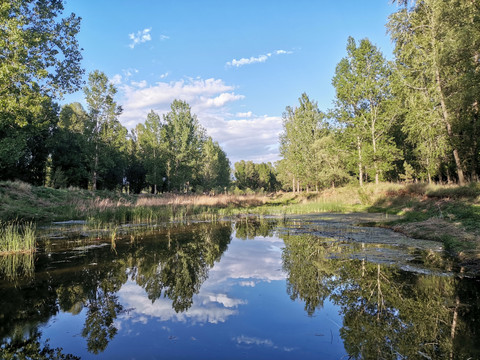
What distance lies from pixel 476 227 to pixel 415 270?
382 centimetres

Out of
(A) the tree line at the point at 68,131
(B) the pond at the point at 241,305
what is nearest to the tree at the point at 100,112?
(A) the tree line at the point at 68,131

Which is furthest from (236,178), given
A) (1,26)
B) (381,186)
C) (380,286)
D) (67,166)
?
(380,286)

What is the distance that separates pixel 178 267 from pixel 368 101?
25.3m

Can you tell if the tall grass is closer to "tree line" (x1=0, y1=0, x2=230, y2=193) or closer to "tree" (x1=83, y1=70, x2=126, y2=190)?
"tree line" (x1=0, y1=0, x2=230, y2=193)

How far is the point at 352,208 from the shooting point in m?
19.3

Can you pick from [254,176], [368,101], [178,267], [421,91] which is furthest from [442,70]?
[254,176]

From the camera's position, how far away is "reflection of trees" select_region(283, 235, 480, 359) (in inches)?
106

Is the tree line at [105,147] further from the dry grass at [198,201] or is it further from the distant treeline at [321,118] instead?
the dry grass at [198,201]

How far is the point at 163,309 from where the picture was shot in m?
3.91

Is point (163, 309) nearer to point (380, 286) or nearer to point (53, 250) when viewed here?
point (380, 286)

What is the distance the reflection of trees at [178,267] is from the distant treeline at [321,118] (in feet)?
30.5

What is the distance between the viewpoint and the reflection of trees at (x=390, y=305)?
2.70 metres

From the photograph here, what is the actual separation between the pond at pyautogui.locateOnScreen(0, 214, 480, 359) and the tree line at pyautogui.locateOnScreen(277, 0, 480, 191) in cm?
1216

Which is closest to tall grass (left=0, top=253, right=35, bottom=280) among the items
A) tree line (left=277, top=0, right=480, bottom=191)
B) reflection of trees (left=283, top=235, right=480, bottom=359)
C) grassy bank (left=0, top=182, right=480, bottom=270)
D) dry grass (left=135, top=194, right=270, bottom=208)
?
grassy bank (left=0, top=182, right=480, bottom=270)
